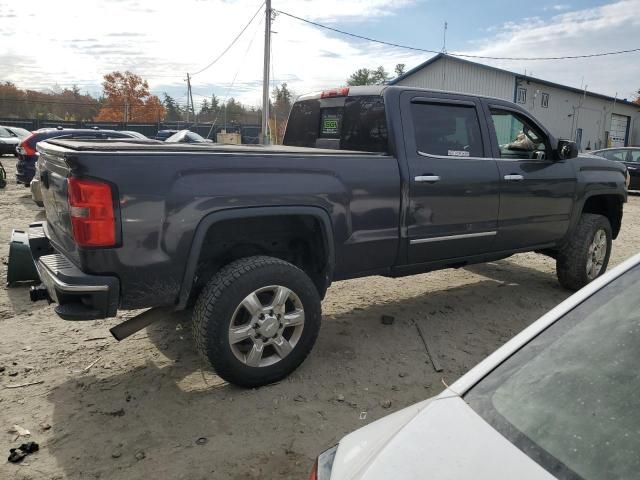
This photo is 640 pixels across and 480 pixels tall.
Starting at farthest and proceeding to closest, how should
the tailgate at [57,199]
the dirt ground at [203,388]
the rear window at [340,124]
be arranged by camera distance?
the rear window at [340,124] < the tailgate at [57,199] < the dirt ground at [203,388]

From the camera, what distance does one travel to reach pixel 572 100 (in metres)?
29.6

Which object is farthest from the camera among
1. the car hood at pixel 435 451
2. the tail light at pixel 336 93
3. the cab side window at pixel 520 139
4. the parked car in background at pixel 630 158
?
the parked car in background at pixel 630 158

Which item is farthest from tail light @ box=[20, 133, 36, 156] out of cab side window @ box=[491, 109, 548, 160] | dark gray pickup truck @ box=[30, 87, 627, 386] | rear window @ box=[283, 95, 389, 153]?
cab side window @ box=[491, 109, 548, 160]

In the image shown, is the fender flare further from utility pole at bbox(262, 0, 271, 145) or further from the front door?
utility pole at bbox(262, 0, 271, 145)

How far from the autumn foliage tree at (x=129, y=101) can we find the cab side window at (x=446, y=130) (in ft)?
187

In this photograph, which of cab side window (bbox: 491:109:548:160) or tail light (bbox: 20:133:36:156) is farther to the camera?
tail light (bbox: 20:133:36:156)

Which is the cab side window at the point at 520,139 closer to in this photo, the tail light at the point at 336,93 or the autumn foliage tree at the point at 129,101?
the tail light at the point at 336,93

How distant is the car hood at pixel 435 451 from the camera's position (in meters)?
1.18

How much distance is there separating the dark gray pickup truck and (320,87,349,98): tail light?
0.02 m

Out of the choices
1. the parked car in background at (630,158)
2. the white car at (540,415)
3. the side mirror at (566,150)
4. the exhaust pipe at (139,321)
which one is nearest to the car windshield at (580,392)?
the white car at (540,415)

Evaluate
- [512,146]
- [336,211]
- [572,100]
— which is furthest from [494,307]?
[572,100]

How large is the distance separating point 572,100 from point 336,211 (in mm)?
30843

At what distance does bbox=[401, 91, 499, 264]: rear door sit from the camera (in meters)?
4.04

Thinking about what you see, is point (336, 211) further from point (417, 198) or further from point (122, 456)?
point (122, 456)
